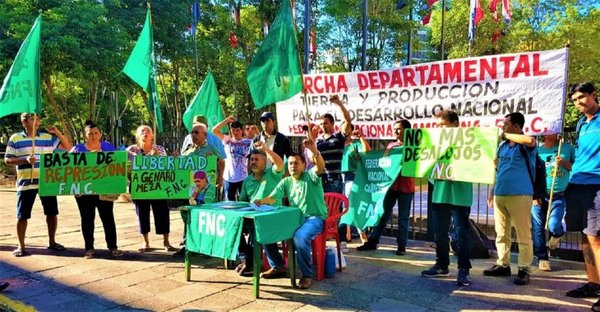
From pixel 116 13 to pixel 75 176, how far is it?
45.5 feet

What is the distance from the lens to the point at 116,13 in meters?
17.9

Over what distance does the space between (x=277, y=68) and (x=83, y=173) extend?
9.47ft

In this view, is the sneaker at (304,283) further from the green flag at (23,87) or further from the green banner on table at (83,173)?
the green flag at (23,87)

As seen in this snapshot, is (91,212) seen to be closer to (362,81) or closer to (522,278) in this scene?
(362,81)

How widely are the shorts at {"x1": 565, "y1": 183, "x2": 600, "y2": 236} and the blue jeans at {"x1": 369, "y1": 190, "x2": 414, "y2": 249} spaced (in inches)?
83.9

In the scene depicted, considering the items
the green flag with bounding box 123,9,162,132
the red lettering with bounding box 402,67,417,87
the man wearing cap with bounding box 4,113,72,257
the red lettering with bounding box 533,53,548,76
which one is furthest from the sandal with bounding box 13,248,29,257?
the red lettering with bounding box 533,53,548,76

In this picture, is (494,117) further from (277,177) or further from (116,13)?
(116,13)

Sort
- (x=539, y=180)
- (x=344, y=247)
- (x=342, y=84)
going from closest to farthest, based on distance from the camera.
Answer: (x=539, y=180) → (x=344, y=247) → (x=342, y=84)

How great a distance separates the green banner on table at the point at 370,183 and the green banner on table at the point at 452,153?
1067 mm

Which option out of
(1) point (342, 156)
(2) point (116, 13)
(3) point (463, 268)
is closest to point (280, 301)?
(3) point (463, 268)

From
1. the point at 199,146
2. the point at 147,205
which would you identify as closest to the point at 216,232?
the point at 199,146

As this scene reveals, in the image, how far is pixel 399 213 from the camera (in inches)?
252

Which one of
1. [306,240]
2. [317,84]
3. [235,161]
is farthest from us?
[317,84]

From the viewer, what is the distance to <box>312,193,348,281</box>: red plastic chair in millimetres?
5180
